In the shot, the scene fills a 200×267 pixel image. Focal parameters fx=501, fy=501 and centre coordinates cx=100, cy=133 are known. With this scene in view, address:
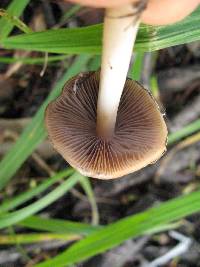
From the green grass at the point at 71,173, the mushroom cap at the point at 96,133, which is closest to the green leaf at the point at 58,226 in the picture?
the green grass at the point at 71,173

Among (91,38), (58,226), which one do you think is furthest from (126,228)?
(91,38)

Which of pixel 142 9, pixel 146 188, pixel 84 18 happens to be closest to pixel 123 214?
pixel 146 188

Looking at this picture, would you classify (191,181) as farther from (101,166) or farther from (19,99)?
(101,166)

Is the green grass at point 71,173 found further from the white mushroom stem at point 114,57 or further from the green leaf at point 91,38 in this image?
the white mushroom stem at point 114,57

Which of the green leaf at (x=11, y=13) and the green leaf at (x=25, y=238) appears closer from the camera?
the green leaf at (x=11, y=13)

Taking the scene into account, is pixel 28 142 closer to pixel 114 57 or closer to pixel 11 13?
pixel 11 13

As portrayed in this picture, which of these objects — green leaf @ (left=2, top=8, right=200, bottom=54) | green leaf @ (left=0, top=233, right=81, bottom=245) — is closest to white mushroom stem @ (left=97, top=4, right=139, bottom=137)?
green leaf @ (left=2, top=8, right=200, bottom=54)

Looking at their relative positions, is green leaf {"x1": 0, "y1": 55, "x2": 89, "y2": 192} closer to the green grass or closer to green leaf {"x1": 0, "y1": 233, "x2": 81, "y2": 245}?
the green grass
